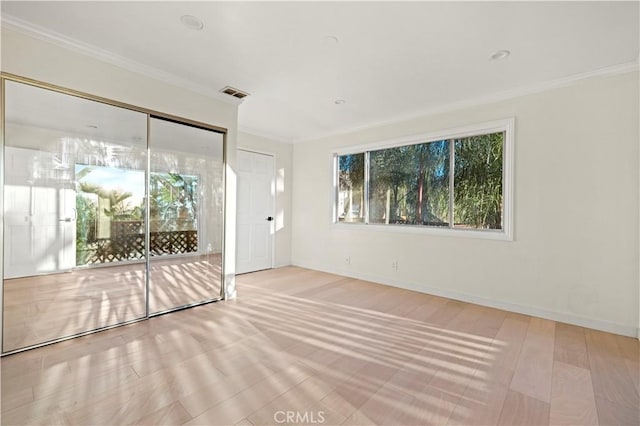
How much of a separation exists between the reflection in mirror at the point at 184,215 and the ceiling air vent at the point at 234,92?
520mm

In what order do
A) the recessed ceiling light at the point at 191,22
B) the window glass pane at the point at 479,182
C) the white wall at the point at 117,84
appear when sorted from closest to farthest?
1. the recessed ceiling light at the point at 191,22
2. the white wall at the point at 117,84
3. the window glass pane at the point at 479,182

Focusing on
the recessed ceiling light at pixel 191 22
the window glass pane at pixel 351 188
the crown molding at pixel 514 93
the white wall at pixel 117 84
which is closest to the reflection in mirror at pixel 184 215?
the white wall at pixel 117 84

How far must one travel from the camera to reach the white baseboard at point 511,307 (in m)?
2.73

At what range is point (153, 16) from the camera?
2.10 m

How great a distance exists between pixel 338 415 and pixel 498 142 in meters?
3.46

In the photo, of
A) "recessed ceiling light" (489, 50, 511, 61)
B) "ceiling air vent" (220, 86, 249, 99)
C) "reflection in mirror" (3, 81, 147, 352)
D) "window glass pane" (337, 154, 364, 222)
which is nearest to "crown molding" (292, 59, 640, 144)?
"window glass pane" (337, 154, 364, 222)

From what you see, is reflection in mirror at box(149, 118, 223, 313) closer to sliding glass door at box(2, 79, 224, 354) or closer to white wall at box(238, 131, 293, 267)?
sliding glass door at box(2, 79, 224, 354)

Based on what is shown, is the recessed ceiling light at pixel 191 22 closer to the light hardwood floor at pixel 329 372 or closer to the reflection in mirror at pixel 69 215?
the reflection in mirror at pixel 69 215

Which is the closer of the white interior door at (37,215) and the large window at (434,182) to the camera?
the white interior door at (37,215)

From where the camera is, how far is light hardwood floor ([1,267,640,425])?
161 cm

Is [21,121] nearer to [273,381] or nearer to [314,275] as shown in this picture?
[273,381]

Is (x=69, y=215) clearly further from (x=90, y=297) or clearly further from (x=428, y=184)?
(x=428, y=184)

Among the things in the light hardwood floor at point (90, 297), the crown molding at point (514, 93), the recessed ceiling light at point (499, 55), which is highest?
the recessed ceiling light at point (499, 55)

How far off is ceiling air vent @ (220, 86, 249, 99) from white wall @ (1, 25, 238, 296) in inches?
6.5
